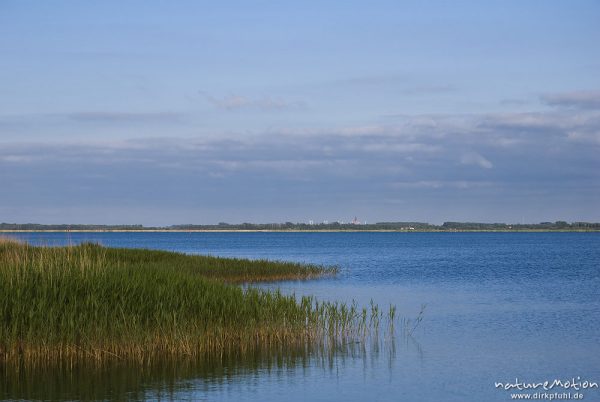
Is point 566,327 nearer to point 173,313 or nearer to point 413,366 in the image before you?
point 413,366

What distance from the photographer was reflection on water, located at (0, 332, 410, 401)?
606 inches

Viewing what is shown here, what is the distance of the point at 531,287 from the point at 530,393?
2562 centimetres

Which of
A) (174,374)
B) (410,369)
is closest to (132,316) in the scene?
(174,374)

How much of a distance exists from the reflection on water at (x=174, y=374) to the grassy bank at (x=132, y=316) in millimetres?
390

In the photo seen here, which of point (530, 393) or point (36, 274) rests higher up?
point (36, 274)

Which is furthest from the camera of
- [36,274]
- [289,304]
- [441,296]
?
[441,296]

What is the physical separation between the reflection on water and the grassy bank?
1.28ft

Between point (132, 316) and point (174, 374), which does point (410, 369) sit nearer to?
point (174, 374)

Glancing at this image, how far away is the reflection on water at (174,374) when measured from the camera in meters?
15.4

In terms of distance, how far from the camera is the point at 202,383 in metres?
16.2

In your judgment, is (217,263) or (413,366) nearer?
(413,366)

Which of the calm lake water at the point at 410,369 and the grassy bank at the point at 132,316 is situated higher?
the grassy bank at the point at 132,316

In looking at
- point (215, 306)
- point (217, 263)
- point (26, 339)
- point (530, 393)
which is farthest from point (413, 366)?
point (217, 263)

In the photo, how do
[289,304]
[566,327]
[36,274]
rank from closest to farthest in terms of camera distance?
1. [36,274]
2. [289,304]
3. [566,327]
